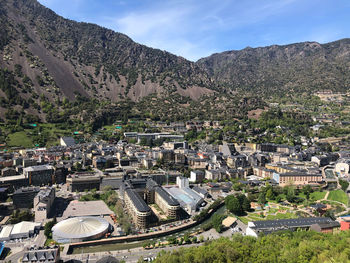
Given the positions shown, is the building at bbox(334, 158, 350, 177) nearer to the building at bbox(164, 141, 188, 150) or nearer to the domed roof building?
the building at bbox(164, 141, 188, 150)

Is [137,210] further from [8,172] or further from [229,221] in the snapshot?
[8,172]

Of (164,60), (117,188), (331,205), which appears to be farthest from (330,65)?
(117,188)

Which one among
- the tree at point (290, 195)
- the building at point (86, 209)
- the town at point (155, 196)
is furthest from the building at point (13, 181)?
the tree at point (290, 195)

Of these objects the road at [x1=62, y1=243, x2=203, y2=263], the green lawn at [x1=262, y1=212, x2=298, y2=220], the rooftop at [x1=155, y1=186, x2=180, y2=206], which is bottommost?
the road at [x1=62, y1=243, x2=203, y2=263]

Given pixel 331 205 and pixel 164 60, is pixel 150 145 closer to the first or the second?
pixel 331 205

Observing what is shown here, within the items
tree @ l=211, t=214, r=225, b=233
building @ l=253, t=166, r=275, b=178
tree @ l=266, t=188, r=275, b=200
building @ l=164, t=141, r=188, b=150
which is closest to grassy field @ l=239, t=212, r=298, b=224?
tree @ l=211, t=214, r=225, b=233

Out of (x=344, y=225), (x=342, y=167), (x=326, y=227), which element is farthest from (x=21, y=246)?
(x=342, y=167)
